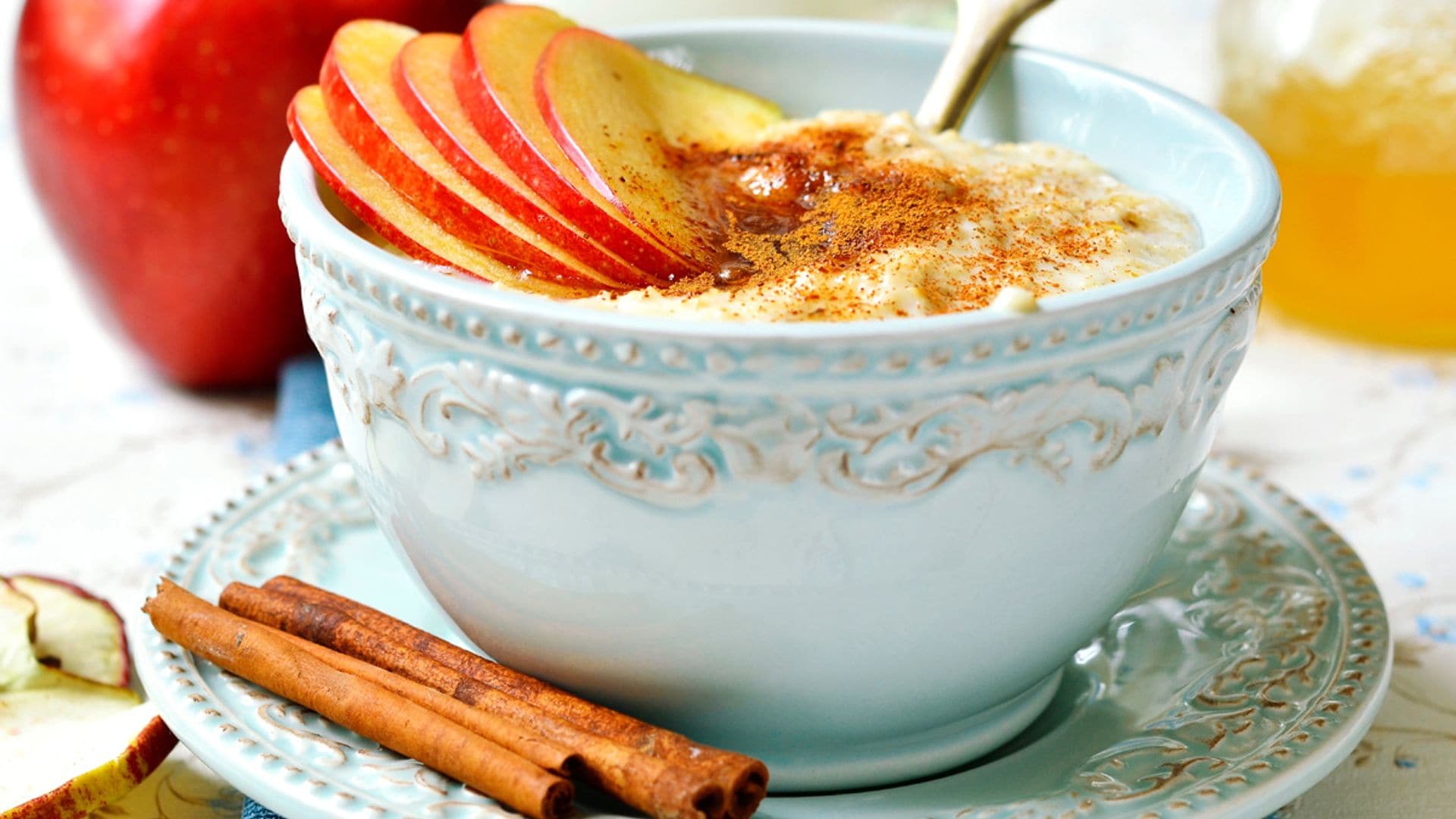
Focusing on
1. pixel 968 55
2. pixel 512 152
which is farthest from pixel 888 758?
pixel 968 55

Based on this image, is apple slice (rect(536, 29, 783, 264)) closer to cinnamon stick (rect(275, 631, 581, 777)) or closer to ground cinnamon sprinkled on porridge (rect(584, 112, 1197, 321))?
ground cinnamon sprinkled on porridge (rect(584, 112, 1197, 321))

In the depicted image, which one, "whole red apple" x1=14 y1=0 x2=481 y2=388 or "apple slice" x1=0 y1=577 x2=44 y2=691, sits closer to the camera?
"apple slice" x1=0 y1=577 x2=44 y2=691

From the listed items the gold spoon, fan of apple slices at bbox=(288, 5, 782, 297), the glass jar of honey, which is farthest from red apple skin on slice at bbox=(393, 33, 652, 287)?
the glass jar of honey

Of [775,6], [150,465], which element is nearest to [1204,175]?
[775,6]

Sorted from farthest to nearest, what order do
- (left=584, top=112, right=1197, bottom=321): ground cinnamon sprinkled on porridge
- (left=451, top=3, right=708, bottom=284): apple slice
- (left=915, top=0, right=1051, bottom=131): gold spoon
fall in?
(left=915, top=0, right=1051, bottom=131): gold spoon → (left=451, top=3, right=708, bottom=284): apple slice → (left=584, top=112, right=1197, bottom=321): ground cinnamon sprinkled on porridge

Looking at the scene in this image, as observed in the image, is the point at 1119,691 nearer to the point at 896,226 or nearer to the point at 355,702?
the point at 896,226

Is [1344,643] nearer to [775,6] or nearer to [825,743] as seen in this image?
[825,743]

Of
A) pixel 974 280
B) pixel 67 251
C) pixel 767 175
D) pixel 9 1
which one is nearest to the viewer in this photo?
pixel 974 280
